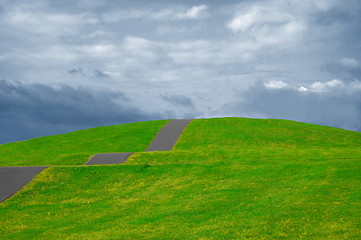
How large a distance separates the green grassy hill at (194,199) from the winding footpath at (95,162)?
1145 millimetres

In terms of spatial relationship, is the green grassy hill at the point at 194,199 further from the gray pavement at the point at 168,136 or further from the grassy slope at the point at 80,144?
the gray pavement at the point at 168,136

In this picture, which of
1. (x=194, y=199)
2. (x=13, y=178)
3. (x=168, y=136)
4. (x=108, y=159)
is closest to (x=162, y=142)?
(x=168, y=136)

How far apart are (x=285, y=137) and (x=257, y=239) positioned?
131 ft

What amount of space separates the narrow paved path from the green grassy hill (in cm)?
197

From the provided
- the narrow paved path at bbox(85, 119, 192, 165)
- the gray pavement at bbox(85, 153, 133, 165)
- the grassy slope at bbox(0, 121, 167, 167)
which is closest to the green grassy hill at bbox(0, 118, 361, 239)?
the grassy slope at bbox(0, 121, 167, 167)

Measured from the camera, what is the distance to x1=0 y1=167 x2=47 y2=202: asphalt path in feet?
95.1

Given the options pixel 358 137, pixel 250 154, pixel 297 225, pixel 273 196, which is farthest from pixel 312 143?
pixel 297 225

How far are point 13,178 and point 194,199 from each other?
709 inches

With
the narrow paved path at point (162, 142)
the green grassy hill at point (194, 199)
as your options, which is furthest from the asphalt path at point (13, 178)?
the narrow paved path at point (162, 142)

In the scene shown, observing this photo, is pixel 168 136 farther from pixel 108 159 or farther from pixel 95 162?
pixel 95 162

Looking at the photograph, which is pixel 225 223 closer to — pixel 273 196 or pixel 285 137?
pixel 273 196

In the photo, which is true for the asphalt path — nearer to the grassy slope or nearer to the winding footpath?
the winding footpath

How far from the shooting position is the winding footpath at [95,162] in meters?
30.0

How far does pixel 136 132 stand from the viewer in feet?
197
